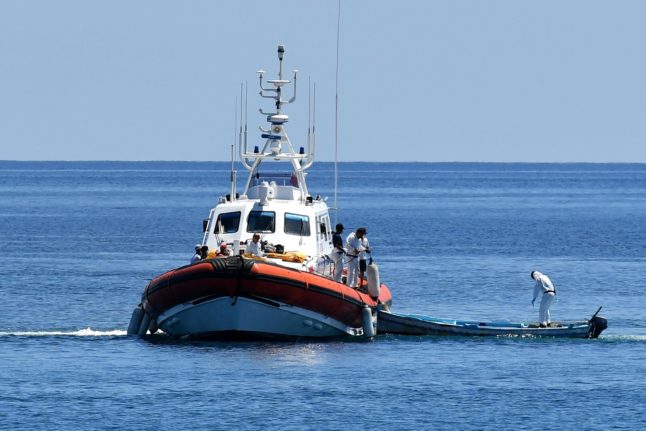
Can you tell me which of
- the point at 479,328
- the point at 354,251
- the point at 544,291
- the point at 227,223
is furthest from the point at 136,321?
the point at 544,291

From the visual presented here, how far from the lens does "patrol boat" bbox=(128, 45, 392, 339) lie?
3634 centimetres

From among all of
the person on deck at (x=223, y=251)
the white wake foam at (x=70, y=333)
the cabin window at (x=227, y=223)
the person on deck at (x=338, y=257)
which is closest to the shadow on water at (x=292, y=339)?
the white wake foam at (x=70, y=333)

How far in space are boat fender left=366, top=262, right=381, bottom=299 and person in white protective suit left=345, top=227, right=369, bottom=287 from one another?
0.34 m

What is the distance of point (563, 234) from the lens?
9588 cm

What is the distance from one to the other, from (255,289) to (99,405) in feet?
20.7

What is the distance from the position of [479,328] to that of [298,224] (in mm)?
5300

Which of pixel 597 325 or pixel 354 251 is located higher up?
pixel 354 251

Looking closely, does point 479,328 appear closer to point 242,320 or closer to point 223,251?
point 242,320

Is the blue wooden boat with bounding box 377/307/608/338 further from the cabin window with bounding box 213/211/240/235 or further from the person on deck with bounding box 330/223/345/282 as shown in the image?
the cabin window with bounding box 213/211/240/235

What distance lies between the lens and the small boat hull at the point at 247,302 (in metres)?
36.2

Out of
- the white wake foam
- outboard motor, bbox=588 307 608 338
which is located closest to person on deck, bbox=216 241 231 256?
the white wake foam

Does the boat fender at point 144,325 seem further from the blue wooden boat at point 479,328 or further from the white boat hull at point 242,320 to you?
the blue wooden boat at point 479,328

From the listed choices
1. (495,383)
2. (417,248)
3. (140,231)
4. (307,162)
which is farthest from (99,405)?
(140,231)

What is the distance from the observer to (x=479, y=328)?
4009 centimetres
